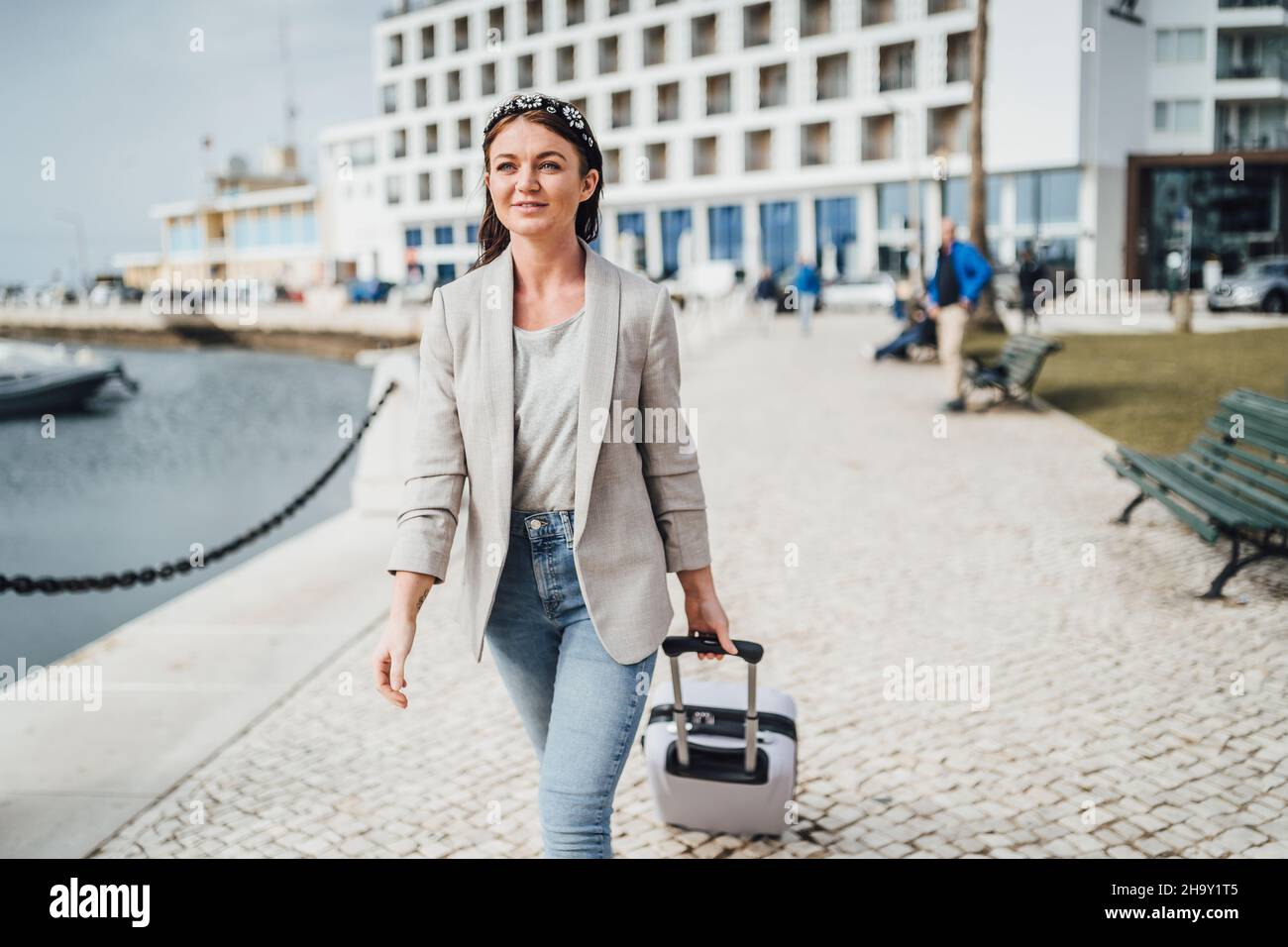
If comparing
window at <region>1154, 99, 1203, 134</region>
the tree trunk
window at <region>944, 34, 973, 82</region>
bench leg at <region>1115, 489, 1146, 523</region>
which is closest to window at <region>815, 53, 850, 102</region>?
window at <region>944, 34, 973, 82</region>

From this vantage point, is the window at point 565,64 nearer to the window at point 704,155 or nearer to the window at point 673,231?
the window at point 704,155

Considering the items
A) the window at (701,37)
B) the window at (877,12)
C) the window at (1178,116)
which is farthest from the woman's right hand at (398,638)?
the window at (701,37)

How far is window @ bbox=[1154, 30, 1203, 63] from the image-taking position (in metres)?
44.3

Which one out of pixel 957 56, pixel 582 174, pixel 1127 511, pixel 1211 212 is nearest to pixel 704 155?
pixel 957 56

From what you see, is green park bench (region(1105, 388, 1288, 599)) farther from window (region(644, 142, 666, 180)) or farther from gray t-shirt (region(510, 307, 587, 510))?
window (region(644, 142, 666, 180))

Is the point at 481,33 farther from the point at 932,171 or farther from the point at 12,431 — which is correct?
the point at 12,431

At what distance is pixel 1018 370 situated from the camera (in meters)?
13.3

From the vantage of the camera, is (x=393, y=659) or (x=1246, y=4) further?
(x=1246, y=4)

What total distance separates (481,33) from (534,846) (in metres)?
59.9

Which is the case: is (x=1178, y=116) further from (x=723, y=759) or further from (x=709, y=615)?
(x=709, y=615)

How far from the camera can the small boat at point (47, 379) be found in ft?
114

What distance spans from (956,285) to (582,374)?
466 inches

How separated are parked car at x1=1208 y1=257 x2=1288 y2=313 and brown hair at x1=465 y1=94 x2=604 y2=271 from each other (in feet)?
99.1

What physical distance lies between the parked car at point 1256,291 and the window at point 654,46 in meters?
31.7
